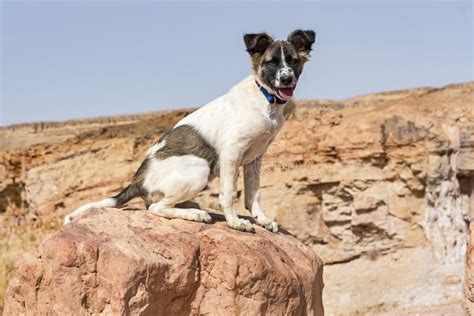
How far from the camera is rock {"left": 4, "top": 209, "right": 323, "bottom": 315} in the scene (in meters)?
6.30

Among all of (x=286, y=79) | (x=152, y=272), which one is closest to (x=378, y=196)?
(x=286, y=79)

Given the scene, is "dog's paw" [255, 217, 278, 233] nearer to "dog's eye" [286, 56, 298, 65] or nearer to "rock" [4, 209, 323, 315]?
"rock" [4, 209, 323, 315]

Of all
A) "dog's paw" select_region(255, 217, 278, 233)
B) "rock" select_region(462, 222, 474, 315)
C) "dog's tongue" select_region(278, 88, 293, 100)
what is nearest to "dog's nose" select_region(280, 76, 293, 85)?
"dog's tongue" select_region(278, 88, 293, 100)

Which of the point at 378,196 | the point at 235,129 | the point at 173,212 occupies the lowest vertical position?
the point at 378,196

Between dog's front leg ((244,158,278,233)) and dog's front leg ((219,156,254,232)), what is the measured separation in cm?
A: 51

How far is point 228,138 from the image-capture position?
7.11 meters

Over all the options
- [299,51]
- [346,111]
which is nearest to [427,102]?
[346,111]

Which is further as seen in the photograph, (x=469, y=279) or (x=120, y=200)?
(x=120, y=200)

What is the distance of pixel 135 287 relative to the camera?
627cm

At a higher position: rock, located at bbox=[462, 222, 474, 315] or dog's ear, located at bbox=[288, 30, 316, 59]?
dog's ear, located at bbox=[288, 30, 316, 59]

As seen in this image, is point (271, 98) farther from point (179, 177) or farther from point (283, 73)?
point (179, 177)

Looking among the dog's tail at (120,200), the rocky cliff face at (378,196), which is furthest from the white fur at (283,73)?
the rocky cliff face at (378,196)

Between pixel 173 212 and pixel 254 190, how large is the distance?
97cm

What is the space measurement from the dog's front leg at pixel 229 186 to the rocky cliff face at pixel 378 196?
790 cm
